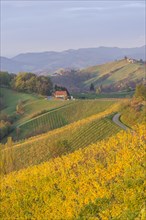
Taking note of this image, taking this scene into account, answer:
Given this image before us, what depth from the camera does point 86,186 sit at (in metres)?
23.4

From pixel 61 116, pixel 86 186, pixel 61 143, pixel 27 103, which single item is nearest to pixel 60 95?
pixel 27 103

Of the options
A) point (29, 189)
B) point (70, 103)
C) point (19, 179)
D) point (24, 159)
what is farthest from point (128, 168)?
point (70, 103)

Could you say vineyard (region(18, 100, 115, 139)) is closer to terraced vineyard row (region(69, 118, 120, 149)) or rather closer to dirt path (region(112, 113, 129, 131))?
dirt path (region(112, 113, 129, 131))

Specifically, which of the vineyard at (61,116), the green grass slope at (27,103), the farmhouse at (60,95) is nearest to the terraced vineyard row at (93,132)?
the vineyard at (61,116)

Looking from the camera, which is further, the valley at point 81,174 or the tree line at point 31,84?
the tree line at point 31,84

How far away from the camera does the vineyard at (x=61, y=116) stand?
7144cm

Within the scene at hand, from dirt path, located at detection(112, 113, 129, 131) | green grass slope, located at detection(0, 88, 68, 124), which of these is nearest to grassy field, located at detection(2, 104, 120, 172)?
dirt path, located at detection(112, 113, 129, 131)

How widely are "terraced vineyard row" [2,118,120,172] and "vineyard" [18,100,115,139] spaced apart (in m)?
18.9

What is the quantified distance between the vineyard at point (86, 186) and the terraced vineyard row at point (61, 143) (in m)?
9.85

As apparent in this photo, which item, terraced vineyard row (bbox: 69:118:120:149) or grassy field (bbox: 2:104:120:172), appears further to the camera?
terraced vineyard row (bbox: 69:118:120:149)

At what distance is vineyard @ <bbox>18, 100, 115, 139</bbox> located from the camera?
7144 cm

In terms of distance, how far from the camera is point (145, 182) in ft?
64.0

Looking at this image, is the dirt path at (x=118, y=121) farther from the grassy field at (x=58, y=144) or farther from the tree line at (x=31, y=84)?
the tree line at (x=31, y=84)

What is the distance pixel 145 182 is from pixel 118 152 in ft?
26.0
